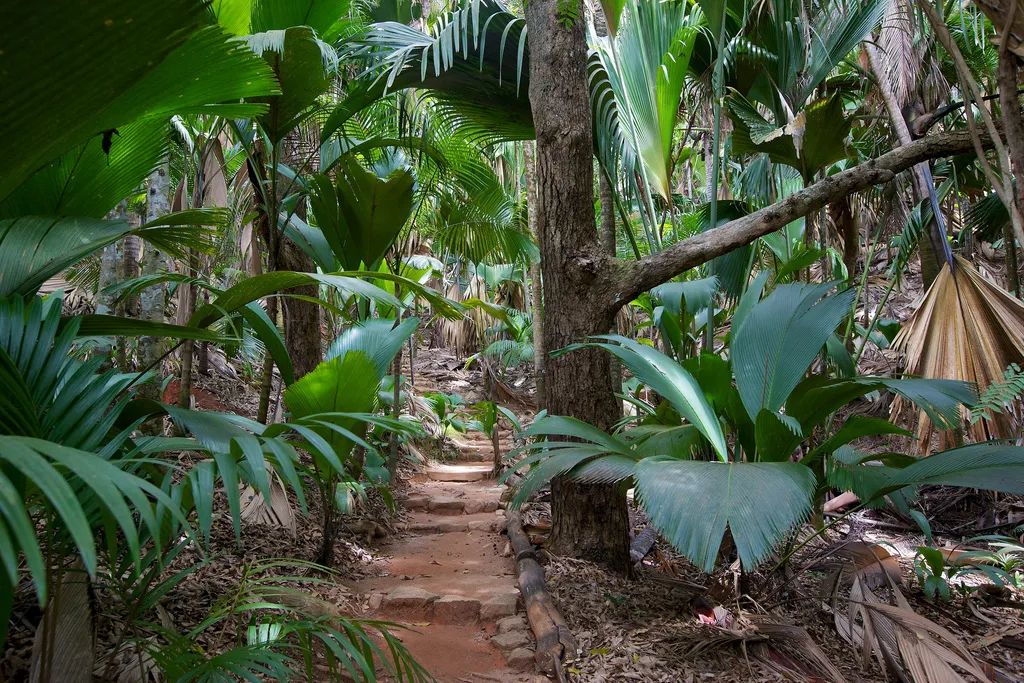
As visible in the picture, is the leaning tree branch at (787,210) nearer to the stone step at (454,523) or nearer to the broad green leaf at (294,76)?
the broad green leaf at (294,76)

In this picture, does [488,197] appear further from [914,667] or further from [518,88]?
[914,667]

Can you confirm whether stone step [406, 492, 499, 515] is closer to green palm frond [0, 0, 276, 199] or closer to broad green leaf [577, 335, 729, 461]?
broad green leaf [577, 335, 729, 461]

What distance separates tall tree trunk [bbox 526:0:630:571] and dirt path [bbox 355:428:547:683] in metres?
0.46

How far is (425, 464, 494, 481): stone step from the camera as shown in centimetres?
577

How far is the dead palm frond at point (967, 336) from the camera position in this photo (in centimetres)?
305

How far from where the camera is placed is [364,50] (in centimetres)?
343

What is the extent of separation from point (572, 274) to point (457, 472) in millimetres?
3613

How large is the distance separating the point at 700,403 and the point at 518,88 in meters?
2.09

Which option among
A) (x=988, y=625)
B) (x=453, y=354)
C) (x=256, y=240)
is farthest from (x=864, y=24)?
(x=453, y=354)

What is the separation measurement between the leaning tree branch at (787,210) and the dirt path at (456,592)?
1601 millimetres

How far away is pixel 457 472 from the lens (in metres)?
6.09

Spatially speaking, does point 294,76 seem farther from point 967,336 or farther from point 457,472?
point 457,472

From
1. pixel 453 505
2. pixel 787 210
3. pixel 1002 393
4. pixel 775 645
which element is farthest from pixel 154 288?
pixel 1002 393

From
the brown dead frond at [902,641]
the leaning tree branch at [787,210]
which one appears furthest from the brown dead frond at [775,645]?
the leaning tree branch at [787,210]
